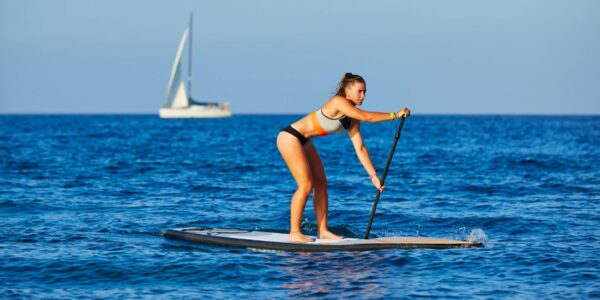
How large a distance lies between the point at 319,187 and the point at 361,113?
1.32 metres

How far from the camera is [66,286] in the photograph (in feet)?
28.1

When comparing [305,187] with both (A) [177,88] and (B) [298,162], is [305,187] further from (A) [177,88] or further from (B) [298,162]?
(A) [177,88]

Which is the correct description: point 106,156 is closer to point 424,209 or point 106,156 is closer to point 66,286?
point 424,209

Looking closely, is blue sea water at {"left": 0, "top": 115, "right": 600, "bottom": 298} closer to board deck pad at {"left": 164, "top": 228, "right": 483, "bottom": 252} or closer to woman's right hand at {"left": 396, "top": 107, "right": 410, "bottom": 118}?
board deck pad at {"left": 164, "top": 228, "right": 483, "bottom": 252}

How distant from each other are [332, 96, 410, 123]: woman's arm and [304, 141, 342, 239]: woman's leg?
754mm

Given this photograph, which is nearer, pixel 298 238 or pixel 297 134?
pixel 297 134

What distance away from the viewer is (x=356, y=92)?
980 centimetres

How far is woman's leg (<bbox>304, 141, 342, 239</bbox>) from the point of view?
33.5 feet

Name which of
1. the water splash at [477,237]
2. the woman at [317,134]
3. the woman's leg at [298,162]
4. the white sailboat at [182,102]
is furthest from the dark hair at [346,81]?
the white sailboat at [182,102]

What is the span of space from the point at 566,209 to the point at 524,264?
570 centimetres

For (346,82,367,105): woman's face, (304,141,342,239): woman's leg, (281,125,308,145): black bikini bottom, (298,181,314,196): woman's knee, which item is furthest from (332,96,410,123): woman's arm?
(298,181,314,196): woman's knee

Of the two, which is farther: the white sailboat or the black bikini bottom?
the white sailboat

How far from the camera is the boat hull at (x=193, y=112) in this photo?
4712 inches

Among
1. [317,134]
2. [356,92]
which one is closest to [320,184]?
[317,134]
